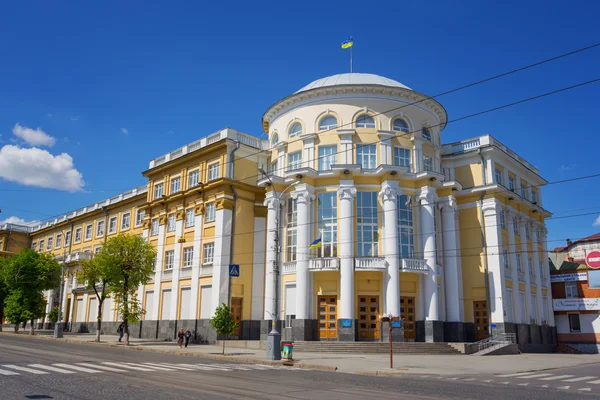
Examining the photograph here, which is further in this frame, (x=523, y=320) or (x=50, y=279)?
(x=50, y=279)

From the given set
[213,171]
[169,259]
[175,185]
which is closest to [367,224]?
[213,171]

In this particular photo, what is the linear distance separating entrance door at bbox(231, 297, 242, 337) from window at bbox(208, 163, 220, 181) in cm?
1001

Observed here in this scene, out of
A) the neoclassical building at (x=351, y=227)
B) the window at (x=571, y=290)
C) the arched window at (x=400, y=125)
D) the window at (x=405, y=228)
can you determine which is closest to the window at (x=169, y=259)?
the neoclassical building at (x=351, y=227)

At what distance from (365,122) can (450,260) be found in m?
12.5

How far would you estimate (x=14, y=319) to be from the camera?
Answer: 5206 centimetres

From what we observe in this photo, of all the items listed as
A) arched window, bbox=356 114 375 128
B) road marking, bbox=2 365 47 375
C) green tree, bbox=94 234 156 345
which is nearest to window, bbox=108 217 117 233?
green tree, bbox=94 234 156 345

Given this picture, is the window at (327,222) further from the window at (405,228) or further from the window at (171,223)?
the window at (171,223)

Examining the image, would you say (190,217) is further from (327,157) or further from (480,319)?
(480,319)

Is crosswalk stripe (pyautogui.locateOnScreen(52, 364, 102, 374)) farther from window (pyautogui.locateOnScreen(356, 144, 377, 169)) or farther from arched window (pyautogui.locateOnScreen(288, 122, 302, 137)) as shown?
arched window (pyautogui.locateOnScreen(288, 122, 302, 137))

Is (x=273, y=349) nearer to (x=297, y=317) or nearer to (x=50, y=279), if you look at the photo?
(x=297, y=317)

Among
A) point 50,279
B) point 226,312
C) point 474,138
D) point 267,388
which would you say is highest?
point 474,138

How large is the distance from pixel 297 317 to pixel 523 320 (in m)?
20.1

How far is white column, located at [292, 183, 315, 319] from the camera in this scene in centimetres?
3706

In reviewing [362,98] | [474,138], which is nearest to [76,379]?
[362,98]
